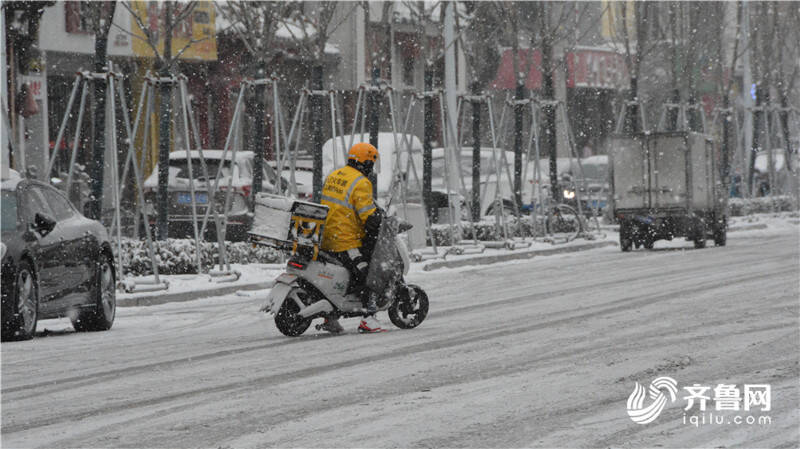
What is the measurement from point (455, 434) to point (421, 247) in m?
17.5

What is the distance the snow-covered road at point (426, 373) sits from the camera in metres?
7.54

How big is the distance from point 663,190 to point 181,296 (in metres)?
13.4

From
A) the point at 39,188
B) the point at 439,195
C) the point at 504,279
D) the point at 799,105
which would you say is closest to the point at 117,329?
the point at 39,188

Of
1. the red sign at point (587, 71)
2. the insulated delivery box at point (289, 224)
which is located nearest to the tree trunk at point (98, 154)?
the insulated delivery box at point (289, 224)

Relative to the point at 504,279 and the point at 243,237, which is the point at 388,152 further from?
the point at 504,279

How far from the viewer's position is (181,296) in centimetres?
1761

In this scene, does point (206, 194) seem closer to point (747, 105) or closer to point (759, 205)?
point (759, 205)

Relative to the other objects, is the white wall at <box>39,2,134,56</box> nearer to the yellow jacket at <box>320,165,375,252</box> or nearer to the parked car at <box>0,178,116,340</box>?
the parked car at <box>0,178,116,340</box>

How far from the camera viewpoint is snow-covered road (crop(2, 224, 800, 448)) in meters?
A: 7.54

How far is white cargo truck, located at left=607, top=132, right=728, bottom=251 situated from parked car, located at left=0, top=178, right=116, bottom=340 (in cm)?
1539

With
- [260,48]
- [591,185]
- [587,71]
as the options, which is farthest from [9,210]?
[587,71]

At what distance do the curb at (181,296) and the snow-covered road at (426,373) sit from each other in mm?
446

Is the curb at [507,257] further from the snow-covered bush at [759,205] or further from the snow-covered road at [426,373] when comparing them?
the snow-covered bush at [759,205]

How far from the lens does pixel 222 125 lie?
41.8 meters
